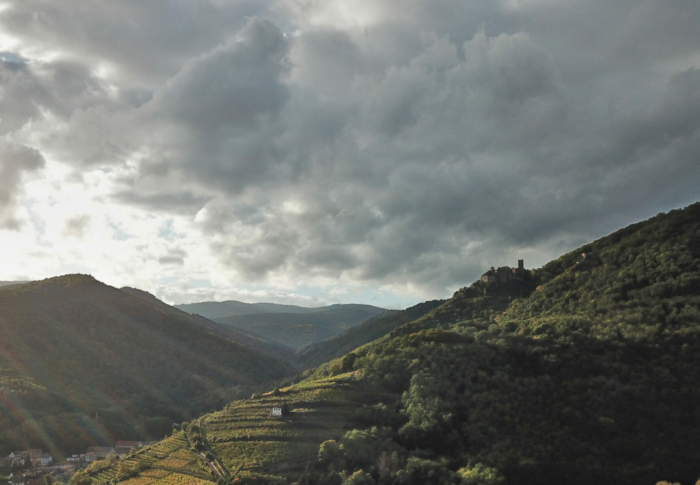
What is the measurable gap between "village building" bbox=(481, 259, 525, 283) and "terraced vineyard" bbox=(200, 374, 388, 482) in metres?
60.1

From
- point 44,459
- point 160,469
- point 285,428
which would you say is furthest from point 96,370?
point 285,428

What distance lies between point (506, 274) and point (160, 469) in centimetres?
9282

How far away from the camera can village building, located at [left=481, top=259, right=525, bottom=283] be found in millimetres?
119250

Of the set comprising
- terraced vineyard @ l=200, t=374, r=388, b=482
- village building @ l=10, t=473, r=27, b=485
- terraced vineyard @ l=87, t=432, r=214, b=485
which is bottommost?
village building @ l=10, t=473, r=27, b=485

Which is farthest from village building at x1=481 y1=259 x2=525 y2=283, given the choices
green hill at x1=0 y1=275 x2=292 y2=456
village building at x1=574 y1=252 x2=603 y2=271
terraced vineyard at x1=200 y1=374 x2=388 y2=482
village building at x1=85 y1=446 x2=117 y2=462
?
village building at x1=85 y1=446 x2=117 y2=462

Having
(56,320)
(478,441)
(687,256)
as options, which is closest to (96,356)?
(56,320)

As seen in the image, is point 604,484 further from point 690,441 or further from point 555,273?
point 555,273

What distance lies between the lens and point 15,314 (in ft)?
511

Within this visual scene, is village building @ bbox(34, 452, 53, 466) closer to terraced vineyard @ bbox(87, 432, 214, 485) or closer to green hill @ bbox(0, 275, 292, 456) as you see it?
green hill @ bbox(0, 275, 292, 456)

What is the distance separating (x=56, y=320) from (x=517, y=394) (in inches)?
6561

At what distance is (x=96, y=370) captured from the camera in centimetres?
14450

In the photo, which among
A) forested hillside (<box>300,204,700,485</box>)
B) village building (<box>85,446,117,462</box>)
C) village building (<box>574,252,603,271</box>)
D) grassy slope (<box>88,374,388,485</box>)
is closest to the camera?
forested hillside (<box>300,204,700,485</box>)

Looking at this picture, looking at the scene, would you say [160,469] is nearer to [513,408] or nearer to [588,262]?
[513,408]

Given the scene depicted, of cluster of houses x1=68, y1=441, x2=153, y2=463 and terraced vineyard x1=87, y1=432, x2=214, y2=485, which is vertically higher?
terraced vineyard x1=87, y1=432, x2=214, y2=485
